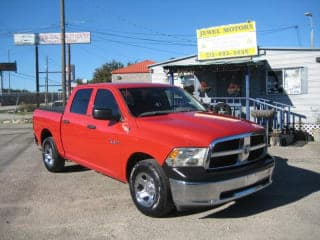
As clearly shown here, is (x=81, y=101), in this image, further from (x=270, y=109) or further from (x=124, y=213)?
(x=270, y=109)

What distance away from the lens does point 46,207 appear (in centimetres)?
605

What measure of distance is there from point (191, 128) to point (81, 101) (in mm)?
2732

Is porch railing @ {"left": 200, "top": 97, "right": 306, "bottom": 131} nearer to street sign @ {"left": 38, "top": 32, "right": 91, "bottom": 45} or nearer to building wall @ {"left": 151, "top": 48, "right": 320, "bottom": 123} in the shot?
building wall @ {"left": 151, "top": 48, "right": 320, "bottom": 123}

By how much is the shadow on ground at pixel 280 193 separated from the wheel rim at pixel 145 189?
82 cm

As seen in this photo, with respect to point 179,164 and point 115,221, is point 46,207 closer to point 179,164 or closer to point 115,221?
point 115,221

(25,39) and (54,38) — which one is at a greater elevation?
(25,39)

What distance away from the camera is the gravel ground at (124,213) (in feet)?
16.2

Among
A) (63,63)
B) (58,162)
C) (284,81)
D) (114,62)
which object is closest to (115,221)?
(58,162)

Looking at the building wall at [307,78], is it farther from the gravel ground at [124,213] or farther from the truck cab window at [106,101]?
the truck cab window at [106,101]

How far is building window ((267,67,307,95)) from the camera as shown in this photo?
14430mm

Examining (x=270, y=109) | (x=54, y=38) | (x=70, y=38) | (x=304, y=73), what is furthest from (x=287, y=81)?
(x=54, y=38)

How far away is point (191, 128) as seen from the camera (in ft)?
17.2

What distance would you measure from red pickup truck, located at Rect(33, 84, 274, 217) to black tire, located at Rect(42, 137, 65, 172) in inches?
42.1

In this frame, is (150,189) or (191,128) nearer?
(191,128)
